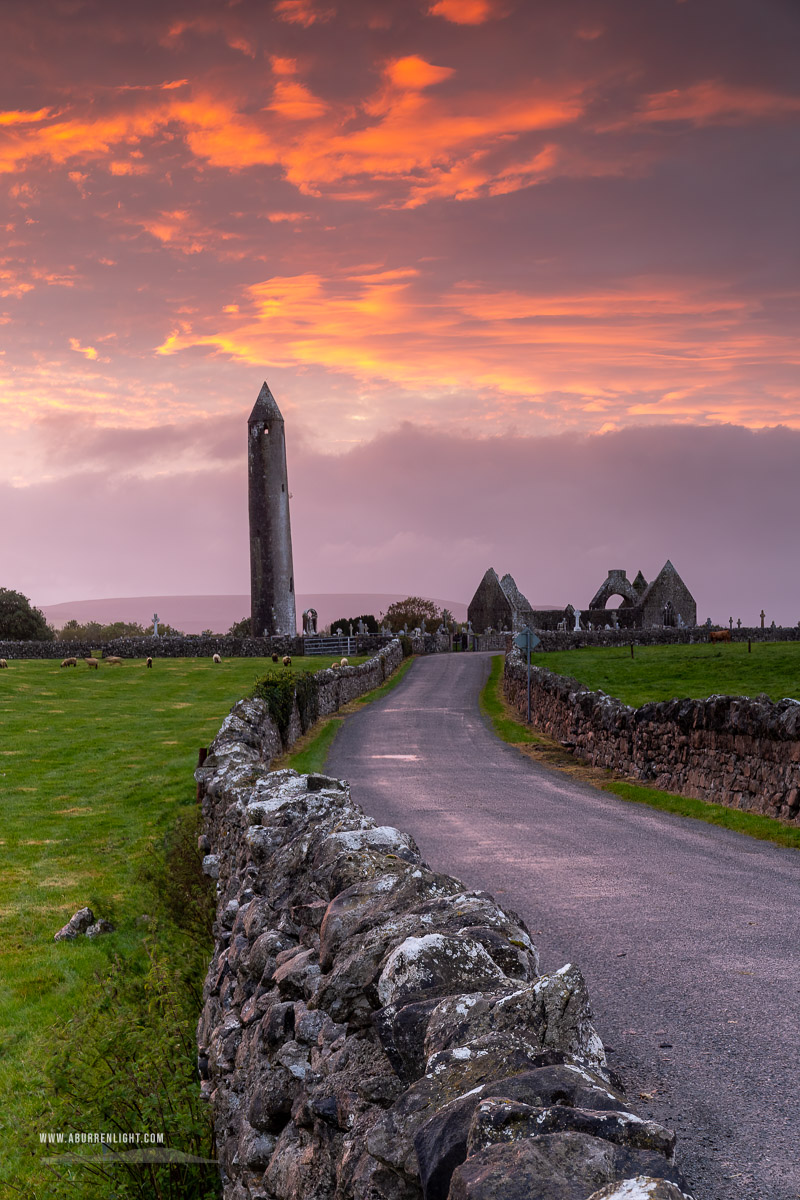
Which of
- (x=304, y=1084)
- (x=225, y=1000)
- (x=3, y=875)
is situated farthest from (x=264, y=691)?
(x=304, y=1084)

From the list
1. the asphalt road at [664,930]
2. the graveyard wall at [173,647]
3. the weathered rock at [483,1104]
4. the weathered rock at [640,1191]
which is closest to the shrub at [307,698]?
the asphalt road at [664,930]

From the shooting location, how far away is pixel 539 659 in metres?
53.7

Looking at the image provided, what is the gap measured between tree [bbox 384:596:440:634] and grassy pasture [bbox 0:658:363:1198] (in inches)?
2255

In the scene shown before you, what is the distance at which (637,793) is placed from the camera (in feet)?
62.5

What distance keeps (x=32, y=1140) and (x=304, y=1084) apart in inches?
141

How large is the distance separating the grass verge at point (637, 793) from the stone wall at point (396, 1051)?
9.50 meters

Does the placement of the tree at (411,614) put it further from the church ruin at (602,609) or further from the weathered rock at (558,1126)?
the weathered rock at (558,1126)

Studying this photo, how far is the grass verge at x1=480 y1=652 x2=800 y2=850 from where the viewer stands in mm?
14711

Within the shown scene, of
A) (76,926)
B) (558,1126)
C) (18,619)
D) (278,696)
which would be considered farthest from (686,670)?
(18,619)

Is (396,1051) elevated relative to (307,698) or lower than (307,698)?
elevated

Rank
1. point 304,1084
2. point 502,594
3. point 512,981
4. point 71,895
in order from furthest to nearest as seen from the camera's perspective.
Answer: point 502,594 < point 71,895 < point 304,1084 < point 512,981

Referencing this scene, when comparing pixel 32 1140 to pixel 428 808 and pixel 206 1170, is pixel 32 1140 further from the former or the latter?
pixel 428 808

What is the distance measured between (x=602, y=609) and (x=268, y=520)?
103 ft

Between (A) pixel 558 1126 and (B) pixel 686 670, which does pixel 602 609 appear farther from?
(A) pixel 558 1126
